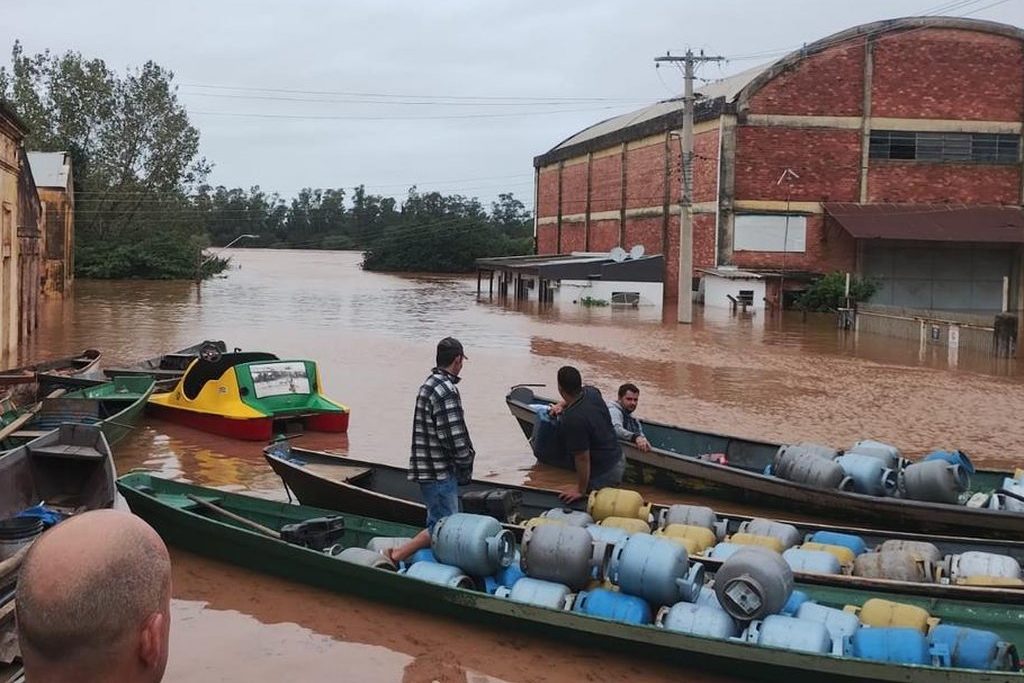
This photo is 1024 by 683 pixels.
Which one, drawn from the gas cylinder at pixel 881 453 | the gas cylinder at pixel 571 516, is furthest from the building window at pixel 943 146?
the gas cylinder at pixel 571 516

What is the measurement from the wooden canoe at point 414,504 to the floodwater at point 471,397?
1202 millimetres

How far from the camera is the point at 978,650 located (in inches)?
252

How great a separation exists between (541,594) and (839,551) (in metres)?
2.54

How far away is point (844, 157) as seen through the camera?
141ft

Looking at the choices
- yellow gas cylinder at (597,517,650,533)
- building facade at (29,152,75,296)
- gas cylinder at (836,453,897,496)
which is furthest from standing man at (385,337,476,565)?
building facade at (29,152,75,296)

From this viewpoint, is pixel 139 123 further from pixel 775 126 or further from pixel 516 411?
pixel 516 411

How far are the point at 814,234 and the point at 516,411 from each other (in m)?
32.0

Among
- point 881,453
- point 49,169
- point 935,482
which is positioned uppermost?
point 49,169

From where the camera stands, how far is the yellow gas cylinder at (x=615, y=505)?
914 centimetres

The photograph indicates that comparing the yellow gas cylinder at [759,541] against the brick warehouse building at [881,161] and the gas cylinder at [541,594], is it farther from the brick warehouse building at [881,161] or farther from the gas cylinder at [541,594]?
the brick warehouse building at [881,161]

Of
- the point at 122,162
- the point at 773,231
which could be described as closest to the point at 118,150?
the point at 122,162

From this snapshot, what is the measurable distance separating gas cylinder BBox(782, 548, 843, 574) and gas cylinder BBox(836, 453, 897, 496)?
9.45 ft

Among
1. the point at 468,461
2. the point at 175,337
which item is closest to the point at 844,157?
the point at 175,337

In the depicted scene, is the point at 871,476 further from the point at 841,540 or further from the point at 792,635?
the point at 792,635
